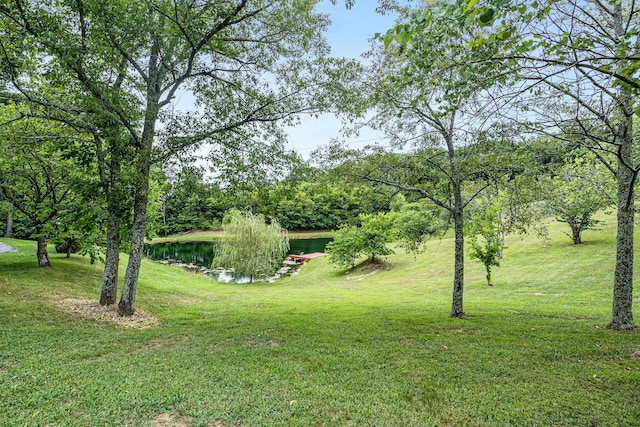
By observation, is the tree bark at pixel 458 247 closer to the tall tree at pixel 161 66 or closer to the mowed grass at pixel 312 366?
the mowed grass at pixel 312 366

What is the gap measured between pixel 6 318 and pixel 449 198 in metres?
9.42

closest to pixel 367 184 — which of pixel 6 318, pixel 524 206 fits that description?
pixel 524 206

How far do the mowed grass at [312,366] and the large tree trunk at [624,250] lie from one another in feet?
1.64

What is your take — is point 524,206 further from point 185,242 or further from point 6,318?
point 185,242

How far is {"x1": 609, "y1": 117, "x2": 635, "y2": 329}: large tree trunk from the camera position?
6.10 metres

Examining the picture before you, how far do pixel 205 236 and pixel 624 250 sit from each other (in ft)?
172

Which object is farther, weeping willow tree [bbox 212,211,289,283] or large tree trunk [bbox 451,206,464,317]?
weeping willow tree [bbox 212,211,289,283]

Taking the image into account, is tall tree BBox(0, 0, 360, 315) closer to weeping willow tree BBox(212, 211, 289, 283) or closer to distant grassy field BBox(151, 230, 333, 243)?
weeping willow tree BBox(212, 211, 289, 283)

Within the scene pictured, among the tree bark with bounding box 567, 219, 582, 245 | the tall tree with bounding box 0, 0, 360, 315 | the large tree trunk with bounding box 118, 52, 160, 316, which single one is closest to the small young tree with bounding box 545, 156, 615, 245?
the tree bark with bounding box 567, 219, 582, 245

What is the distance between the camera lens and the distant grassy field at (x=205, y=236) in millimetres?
49875

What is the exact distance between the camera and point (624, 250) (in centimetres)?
615

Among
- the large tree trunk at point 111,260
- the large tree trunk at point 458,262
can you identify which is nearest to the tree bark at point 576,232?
the large tree trunk at point 458,262

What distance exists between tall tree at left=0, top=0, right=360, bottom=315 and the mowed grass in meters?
2.30

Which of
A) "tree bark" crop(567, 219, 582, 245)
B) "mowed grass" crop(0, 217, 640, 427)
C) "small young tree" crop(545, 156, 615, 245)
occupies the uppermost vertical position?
"small young tree" crop(545, 156, 615, 245)
